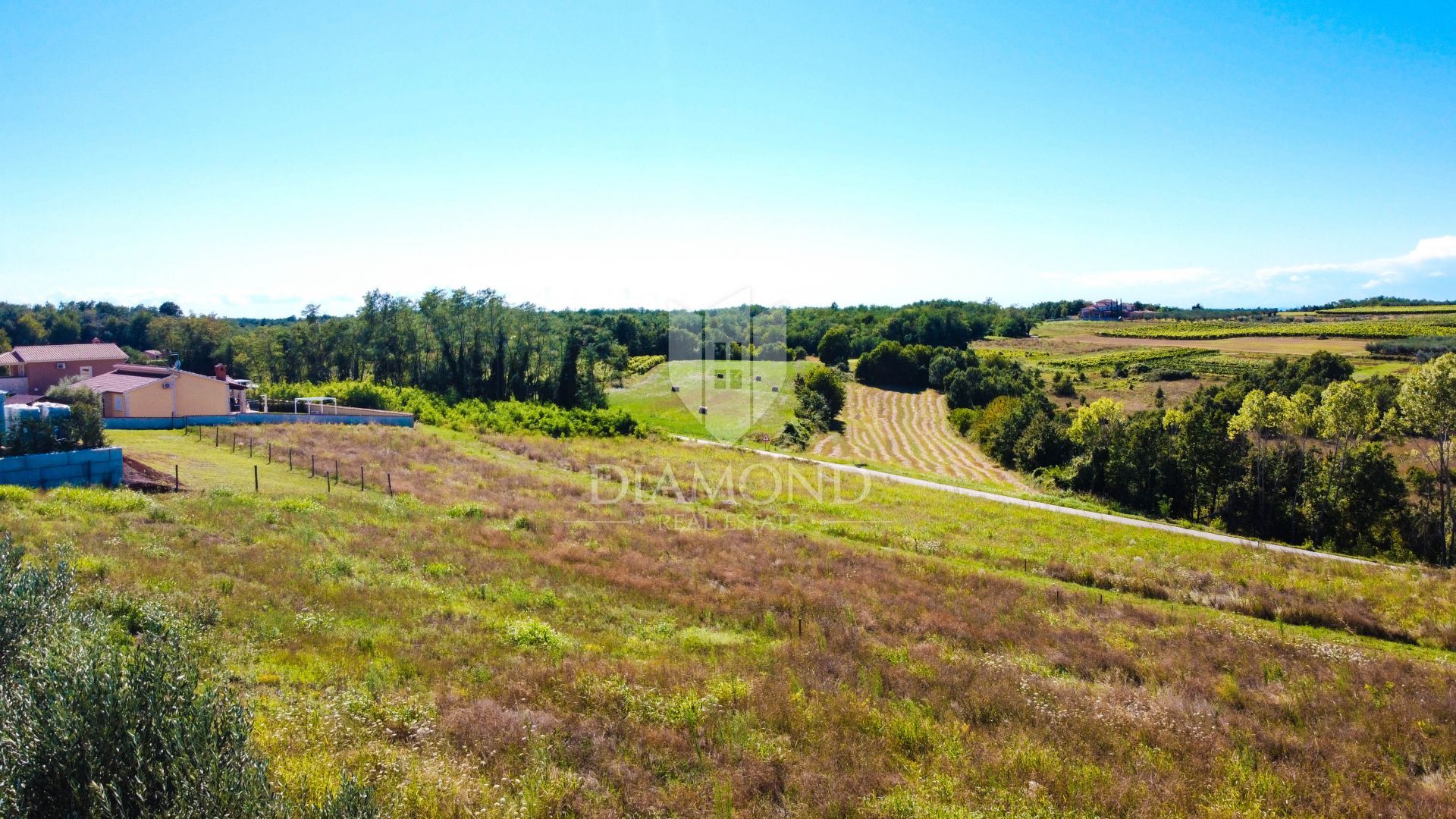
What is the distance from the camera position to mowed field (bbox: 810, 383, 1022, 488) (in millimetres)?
52688

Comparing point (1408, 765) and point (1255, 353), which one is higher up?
point (1255, 353)

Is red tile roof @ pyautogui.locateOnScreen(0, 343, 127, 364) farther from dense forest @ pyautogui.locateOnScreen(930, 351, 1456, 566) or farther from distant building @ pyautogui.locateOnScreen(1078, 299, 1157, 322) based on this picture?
distant building @ pyautogui.locateOnScreen(1078, 299, 1157, 322)

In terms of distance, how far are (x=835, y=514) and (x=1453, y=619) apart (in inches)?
677

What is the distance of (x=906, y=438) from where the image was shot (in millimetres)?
66500

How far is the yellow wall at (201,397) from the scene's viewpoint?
37625 mm

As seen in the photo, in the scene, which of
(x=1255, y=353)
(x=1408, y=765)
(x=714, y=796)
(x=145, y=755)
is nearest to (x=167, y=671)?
(x=145, y=755)

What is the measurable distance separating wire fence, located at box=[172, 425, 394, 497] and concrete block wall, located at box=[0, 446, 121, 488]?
1843mm

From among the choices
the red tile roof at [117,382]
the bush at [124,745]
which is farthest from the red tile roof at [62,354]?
the bush at [124,745]

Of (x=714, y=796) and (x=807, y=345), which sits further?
(x=807, y=345)

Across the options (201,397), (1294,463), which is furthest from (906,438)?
(201,397)

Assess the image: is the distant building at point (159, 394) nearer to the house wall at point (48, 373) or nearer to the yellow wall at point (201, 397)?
the yellow wall at point (201, 397)

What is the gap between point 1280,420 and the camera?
3466cm

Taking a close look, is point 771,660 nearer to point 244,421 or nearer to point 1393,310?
point 244,421

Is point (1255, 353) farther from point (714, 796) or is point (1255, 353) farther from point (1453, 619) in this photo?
point (714, 796)
